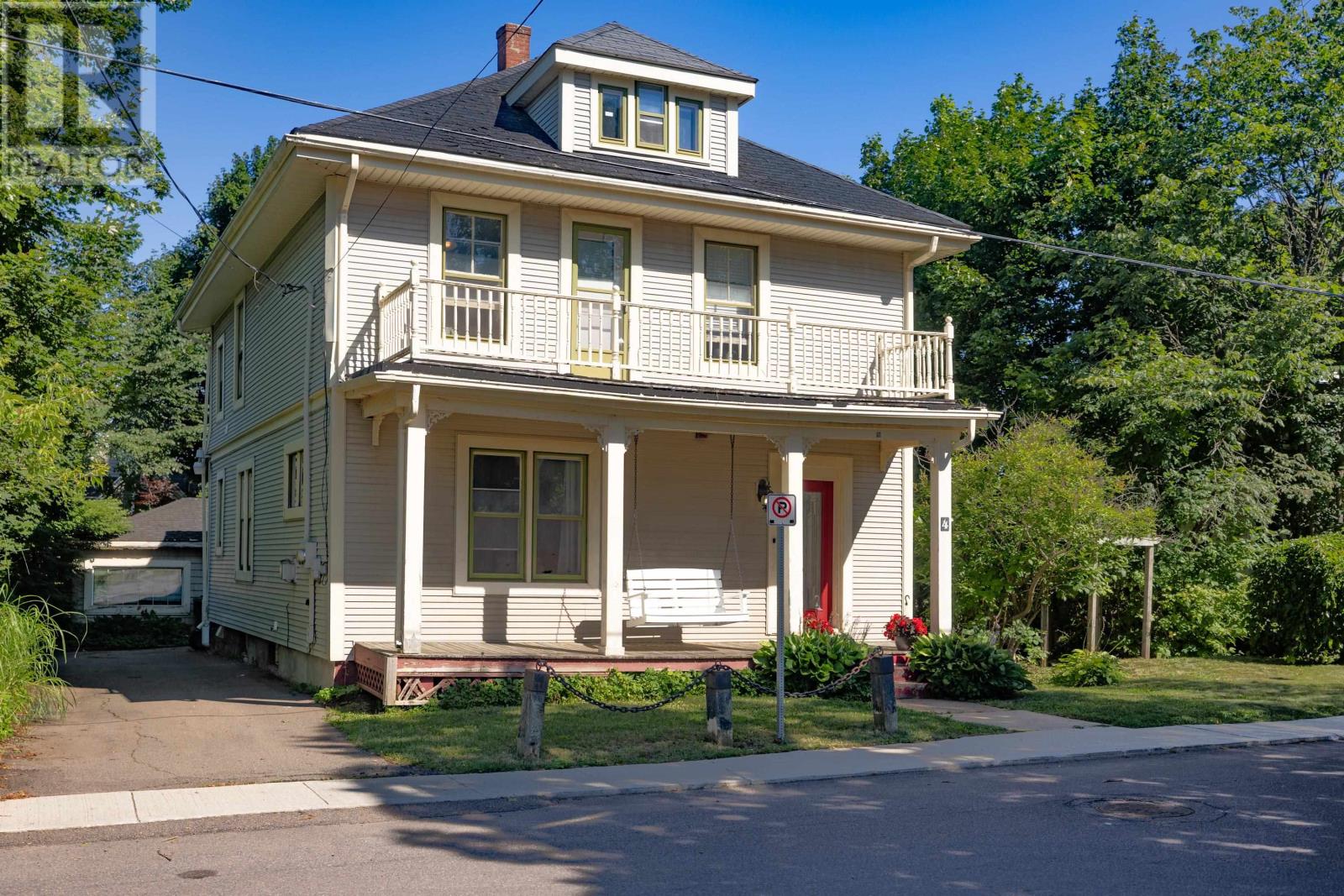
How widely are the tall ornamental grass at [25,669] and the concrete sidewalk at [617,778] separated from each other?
2718mm

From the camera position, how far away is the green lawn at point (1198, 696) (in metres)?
13.8

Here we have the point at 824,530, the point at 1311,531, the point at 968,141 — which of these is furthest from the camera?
the point at 968,141

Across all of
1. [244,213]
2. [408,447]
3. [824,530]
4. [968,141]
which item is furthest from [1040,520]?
[968,141]

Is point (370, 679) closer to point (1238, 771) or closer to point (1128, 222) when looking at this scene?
point (1238, 771)

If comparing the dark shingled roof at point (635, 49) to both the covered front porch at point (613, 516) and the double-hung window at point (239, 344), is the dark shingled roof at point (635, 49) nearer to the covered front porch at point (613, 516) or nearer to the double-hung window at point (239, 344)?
the covered front porch at point (613, 516)

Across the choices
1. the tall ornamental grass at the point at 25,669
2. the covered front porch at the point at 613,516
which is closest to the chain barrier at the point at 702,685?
the covered front porch at the point at 613,516

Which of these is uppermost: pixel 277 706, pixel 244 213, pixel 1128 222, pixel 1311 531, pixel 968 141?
pixel 968 141

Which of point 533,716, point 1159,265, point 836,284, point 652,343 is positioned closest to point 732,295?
point 836,284

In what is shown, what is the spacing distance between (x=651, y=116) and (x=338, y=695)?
961 cm

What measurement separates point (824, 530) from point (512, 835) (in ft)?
38.4

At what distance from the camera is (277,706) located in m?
14.9

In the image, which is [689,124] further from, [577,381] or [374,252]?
[577,381]

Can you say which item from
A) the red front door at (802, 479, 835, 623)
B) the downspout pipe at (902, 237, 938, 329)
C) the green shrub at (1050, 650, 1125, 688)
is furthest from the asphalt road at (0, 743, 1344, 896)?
the downspout pipe at (902, 237, 938, 329)

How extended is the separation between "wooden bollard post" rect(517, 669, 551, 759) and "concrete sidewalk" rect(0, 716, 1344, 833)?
46 centimetres
